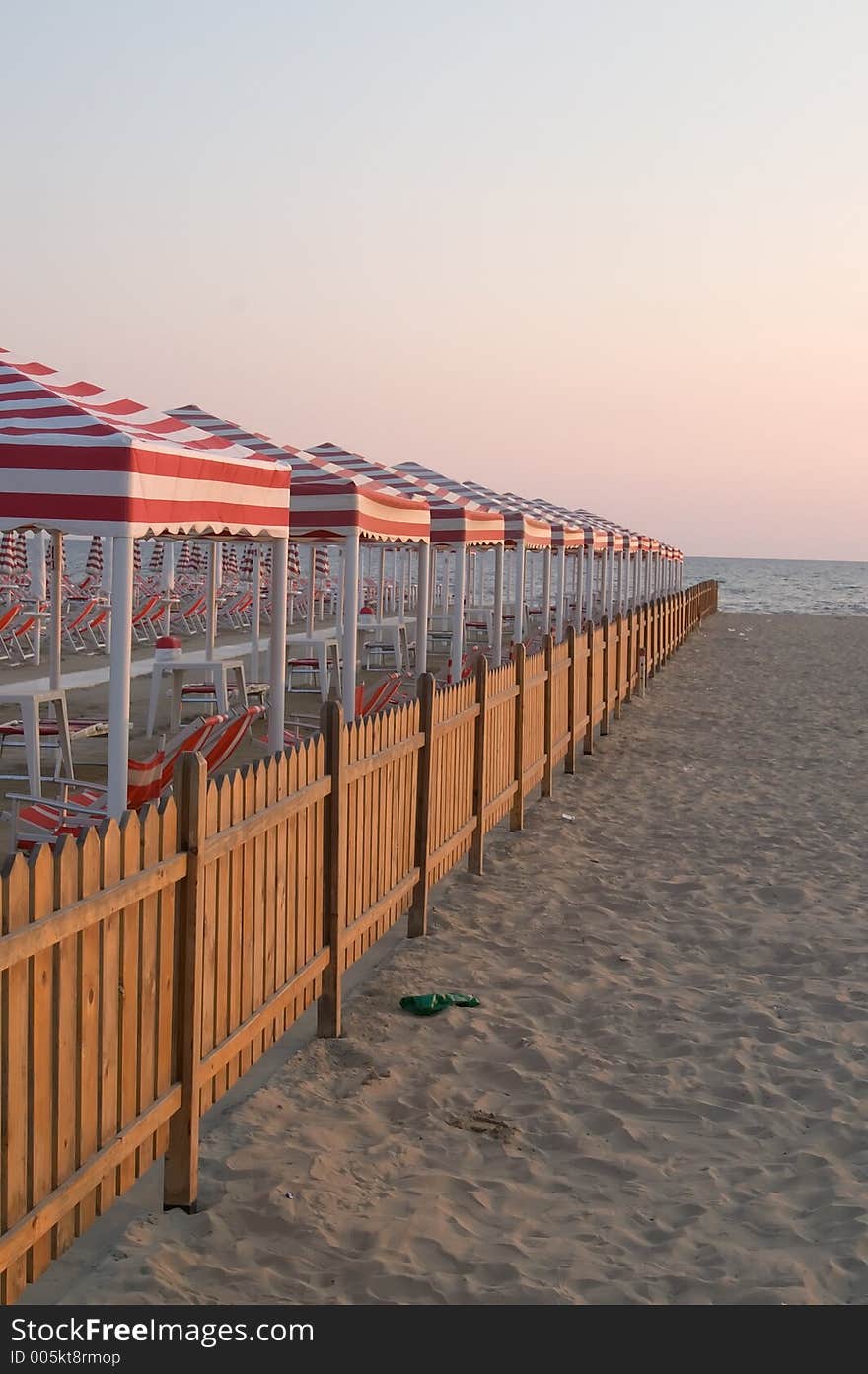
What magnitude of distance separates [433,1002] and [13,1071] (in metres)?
2.66

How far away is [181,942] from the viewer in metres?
3.31

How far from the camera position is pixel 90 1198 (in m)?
Answer: 2.93

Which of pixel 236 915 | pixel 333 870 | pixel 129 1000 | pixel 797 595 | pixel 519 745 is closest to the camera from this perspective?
pixel 129 1000

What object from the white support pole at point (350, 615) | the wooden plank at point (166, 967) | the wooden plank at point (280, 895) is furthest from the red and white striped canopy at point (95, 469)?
the white support pole at point (350, 615)

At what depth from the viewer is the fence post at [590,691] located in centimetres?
1129

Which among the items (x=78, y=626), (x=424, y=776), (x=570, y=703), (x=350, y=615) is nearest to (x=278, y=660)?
(x=350, y=615)

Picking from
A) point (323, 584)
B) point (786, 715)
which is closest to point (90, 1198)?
point (786, 715)

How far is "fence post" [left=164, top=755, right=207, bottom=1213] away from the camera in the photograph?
3.23m

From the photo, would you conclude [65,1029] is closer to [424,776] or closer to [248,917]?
[248,917]

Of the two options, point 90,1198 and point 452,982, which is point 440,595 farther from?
point 90,1198

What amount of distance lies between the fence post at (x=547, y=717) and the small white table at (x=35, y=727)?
3.06 metres

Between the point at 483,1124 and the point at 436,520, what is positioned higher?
the point at 436,520

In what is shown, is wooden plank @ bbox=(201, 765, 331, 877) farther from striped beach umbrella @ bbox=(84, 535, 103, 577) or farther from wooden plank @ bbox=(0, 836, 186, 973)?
striped beach umbrella @ bbox=(84, 535, 103, 577)
